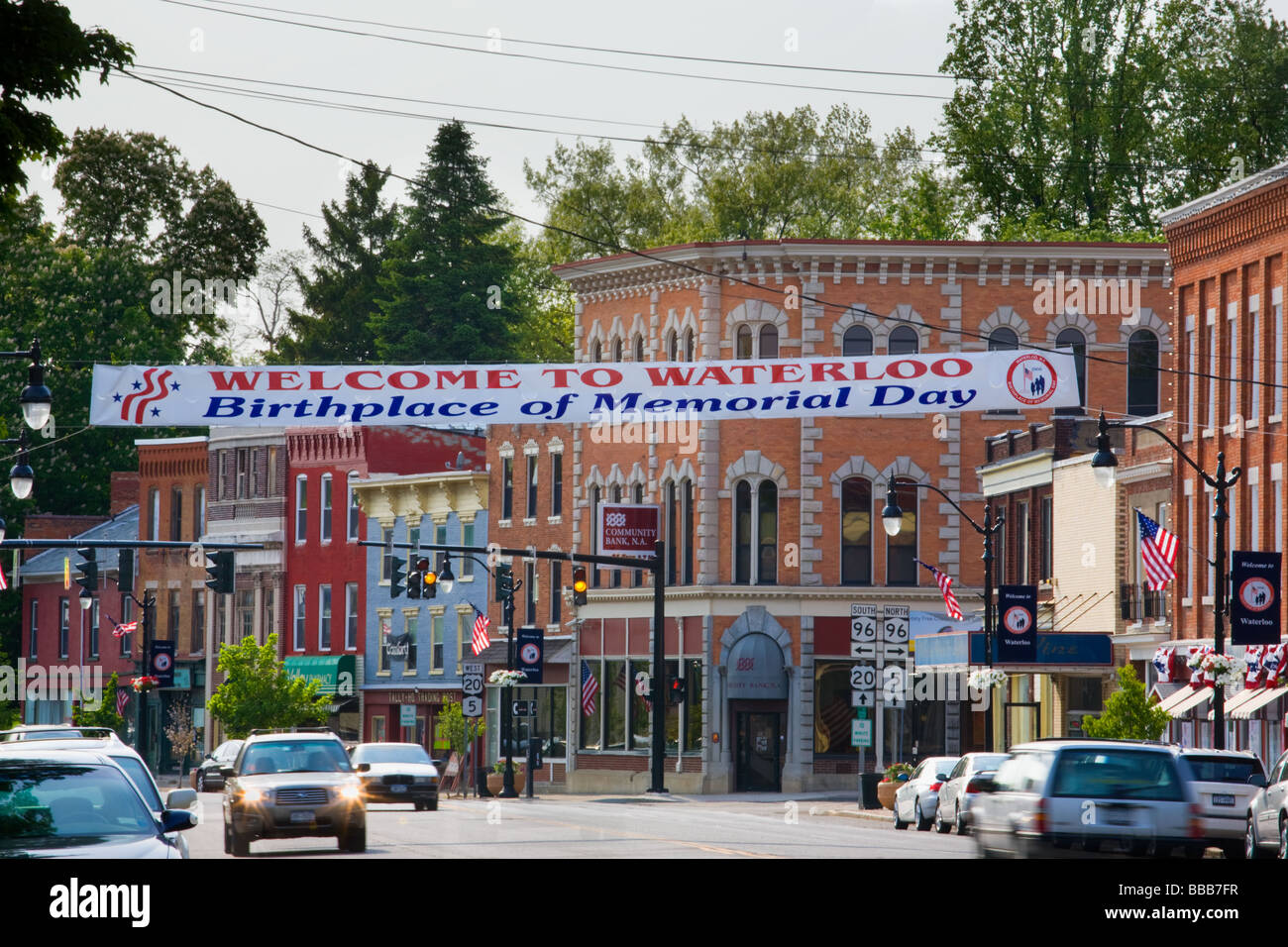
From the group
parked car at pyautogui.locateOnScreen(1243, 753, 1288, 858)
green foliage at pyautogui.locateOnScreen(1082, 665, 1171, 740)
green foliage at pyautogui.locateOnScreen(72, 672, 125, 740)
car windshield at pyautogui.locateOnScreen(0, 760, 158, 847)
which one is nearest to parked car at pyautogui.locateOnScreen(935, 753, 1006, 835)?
green foliage at pyautogui.locateOnScreen(1082, 665, 1171, 740)

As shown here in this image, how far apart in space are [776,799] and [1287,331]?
18.2 meters

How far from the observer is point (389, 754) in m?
46.3

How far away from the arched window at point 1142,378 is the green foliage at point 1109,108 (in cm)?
800

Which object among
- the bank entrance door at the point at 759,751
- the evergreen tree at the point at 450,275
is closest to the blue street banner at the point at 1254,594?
the bank entrance door at the point at 759,751

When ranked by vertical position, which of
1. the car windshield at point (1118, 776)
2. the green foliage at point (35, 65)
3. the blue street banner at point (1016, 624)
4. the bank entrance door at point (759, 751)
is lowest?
the bank entrance door at point (759, 751)

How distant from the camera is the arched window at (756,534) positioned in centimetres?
6088

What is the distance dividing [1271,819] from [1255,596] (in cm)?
1202

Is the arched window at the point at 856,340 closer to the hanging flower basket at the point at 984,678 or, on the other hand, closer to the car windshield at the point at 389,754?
the hanging flower basket at the point at 984,678

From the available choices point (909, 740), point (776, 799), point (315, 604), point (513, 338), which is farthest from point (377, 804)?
point (513, 338)

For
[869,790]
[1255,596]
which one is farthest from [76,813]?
[869,790]

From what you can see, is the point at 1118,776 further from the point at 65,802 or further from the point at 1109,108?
the point at 1109,108

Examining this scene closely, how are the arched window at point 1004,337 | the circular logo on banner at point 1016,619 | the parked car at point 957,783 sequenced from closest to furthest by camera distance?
1. the parked car at point 957,783
2. the circular logo on banner at point 1016,619
3. the arched window at point 1004,337

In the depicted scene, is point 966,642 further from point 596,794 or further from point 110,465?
point 110,465

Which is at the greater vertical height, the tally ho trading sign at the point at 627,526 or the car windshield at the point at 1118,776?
the tally ho trading sign at the point at 627,526
